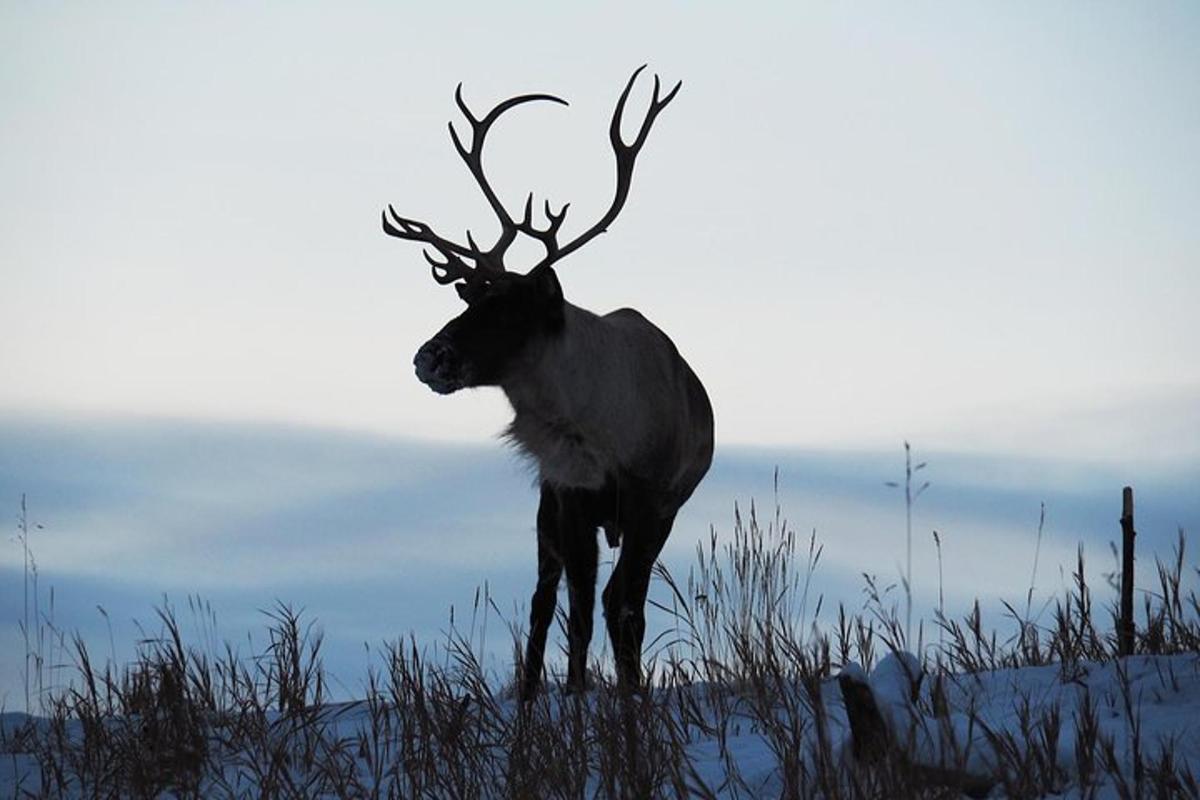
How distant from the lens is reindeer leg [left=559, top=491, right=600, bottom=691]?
7039mm

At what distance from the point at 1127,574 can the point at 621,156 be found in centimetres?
363

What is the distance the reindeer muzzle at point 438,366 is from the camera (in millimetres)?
7246

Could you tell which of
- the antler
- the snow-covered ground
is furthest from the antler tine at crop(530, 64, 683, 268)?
the snow-covered ground

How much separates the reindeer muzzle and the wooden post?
3083 millimetres

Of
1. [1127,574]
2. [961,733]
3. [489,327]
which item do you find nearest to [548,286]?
[489,327]

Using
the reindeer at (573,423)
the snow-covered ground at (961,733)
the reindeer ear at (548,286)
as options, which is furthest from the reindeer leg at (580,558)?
the snow-covered ground at (961,733)

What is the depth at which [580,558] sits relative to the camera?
7203 millimetres

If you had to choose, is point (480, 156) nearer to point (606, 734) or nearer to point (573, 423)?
point (573, 423)

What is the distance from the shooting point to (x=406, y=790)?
450 cm

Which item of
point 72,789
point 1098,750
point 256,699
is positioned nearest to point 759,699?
point 1098,750

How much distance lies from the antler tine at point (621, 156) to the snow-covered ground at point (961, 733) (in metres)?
2.91

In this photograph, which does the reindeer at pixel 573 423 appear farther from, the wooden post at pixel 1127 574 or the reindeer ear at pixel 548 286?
the wooden post at pixel 1127 574

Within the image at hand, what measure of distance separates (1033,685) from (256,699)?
8.80 feet

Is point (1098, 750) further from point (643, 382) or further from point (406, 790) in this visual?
point (643, 382)
